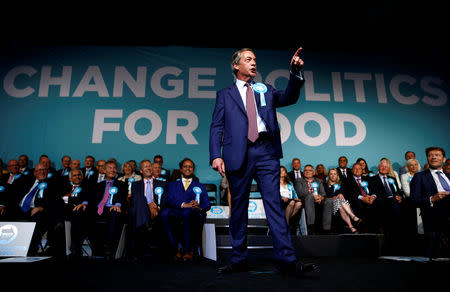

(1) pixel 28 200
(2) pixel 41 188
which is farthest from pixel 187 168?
(1) pixel 28 200

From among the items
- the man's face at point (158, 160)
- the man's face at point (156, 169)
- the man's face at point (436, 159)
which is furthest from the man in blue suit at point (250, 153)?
the man's face at point (158, 160)

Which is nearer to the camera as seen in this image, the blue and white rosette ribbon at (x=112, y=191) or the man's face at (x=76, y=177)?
the blue and white rosette ribbon at (x=112, y=191)

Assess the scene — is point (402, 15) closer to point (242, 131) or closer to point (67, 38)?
point (242, 131)

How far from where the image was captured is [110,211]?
3.45 m

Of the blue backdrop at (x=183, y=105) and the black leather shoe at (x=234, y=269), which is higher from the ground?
the blue backdrop at (x=183, y=105)

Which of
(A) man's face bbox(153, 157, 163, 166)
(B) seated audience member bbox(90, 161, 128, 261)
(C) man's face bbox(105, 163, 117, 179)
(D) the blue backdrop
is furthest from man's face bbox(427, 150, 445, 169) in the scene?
(A) man's face bbox(153, 157, 163, 166)

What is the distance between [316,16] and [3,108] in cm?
615

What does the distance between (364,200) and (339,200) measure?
1.03 feet

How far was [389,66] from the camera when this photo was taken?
652 centimetres

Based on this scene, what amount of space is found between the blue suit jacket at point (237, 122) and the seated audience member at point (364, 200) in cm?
282

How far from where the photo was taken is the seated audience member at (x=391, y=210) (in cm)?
376

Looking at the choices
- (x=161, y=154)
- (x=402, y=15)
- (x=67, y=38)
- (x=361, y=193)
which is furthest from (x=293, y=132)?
(x=67, y=38)

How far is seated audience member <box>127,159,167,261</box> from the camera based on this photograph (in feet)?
10.5

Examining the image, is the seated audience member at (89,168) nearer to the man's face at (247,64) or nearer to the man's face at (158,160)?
the man's face at (158,160)
